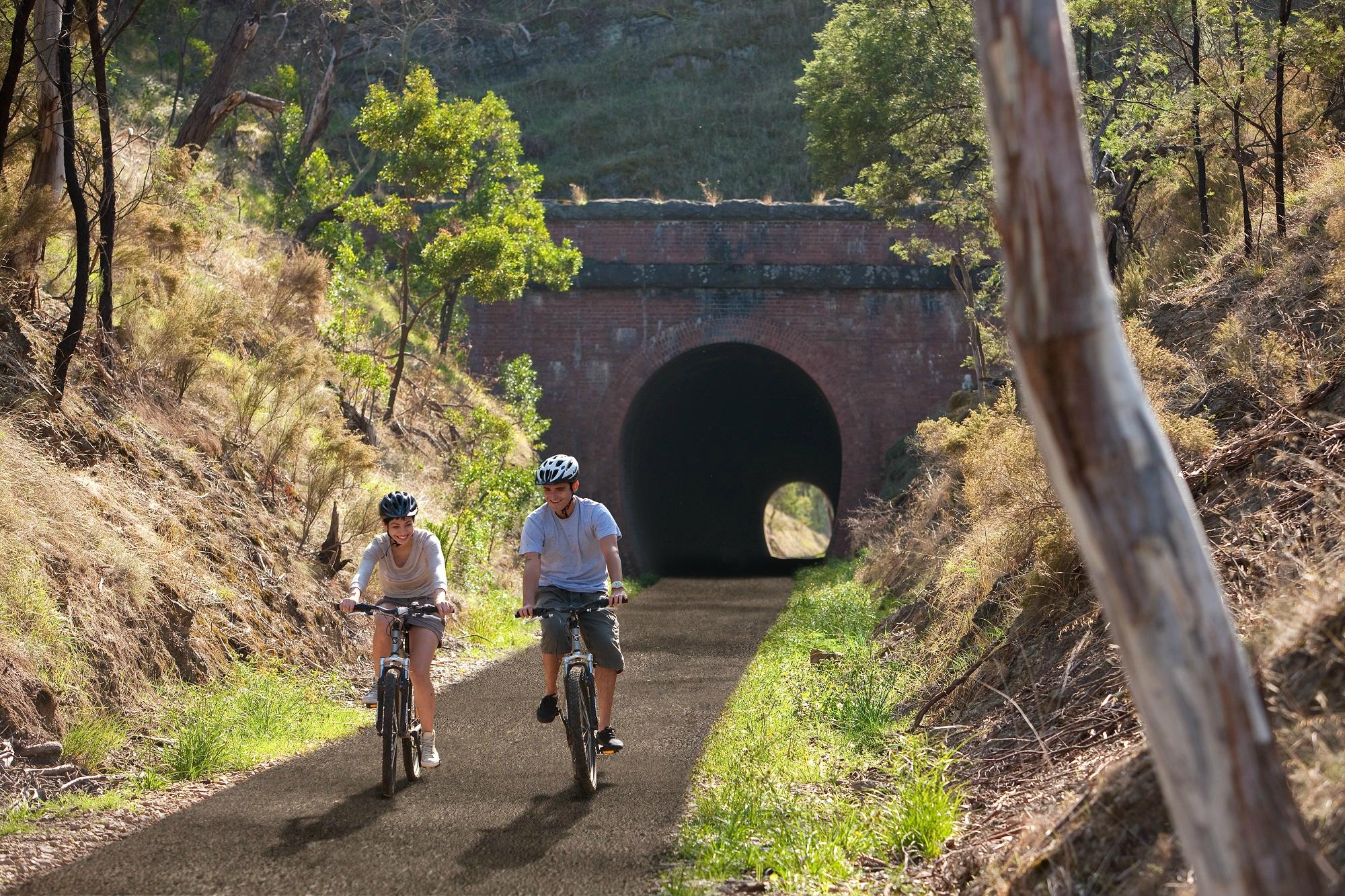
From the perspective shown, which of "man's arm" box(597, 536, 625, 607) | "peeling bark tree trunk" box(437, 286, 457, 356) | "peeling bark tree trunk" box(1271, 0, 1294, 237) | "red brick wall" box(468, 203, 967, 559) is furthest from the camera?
"red brick wall" box(468, 203, 967, 559)

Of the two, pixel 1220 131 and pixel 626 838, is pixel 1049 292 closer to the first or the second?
pixel 626 838

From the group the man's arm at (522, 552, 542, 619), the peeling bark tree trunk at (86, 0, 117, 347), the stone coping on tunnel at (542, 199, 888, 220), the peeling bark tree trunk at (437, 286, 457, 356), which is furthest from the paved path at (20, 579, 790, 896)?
the stone coping on tunnel at (542, 199, 888, 220)

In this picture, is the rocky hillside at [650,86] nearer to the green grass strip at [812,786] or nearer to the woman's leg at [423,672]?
the green grass strip at [812,786]

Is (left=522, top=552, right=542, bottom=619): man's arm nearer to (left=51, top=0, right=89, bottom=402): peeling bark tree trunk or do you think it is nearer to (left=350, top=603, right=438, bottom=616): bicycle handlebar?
(left=350, top=603, right=438, bottom=616): bicycle handlebar

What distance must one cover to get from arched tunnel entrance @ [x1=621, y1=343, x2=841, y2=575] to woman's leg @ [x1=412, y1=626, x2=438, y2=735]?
16.4 meters

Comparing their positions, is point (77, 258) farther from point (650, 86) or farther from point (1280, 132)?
point (650, 86)

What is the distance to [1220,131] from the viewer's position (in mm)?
12523

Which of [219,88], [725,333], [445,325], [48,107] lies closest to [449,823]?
[48,107]

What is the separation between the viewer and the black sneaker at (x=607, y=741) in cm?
678

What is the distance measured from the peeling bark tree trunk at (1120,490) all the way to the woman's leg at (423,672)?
4401mm

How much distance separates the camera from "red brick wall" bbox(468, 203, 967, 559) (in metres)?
22.9

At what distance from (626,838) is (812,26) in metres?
40.9

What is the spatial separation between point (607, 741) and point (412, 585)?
1.40 metres

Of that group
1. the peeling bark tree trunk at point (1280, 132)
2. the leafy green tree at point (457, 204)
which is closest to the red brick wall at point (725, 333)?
the leafy green tree at point (457, 204)
